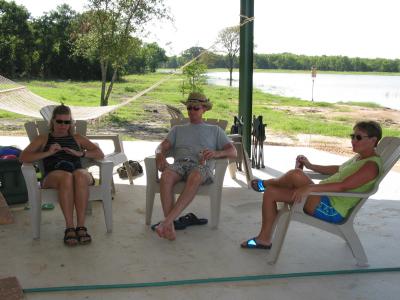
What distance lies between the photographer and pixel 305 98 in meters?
15.7

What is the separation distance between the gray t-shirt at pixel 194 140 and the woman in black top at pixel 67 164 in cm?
51

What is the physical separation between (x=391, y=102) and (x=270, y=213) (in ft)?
39.9

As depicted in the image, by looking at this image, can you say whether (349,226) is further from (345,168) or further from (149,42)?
(149,42)

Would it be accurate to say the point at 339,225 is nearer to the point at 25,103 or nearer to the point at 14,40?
the point at 25,103

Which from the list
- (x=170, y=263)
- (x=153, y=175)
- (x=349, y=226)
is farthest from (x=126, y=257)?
(x=349, y=226)

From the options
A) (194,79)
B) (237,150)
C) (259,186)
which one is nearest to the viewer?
(259,186)

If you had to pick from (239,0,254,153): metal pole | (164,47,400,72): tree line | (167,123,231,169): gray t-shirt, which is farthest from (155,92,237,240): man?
(164,47,400,72): tree line

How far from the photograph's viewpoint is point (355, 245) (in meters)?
2.53

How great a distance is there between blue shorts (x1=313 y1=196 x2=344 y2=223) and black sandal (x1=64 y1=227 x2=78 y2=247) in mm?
1317

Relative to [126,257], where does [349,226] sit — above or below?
above

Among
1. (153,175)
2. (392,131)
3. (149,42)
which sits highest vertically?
(149,42)

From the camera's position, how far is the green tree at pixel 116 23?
32.6 feet

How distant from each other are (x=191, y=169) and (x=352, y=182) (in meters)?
1.07

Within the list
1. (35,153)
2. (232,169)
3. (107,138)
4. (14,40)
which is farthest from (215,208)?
(14,40)
